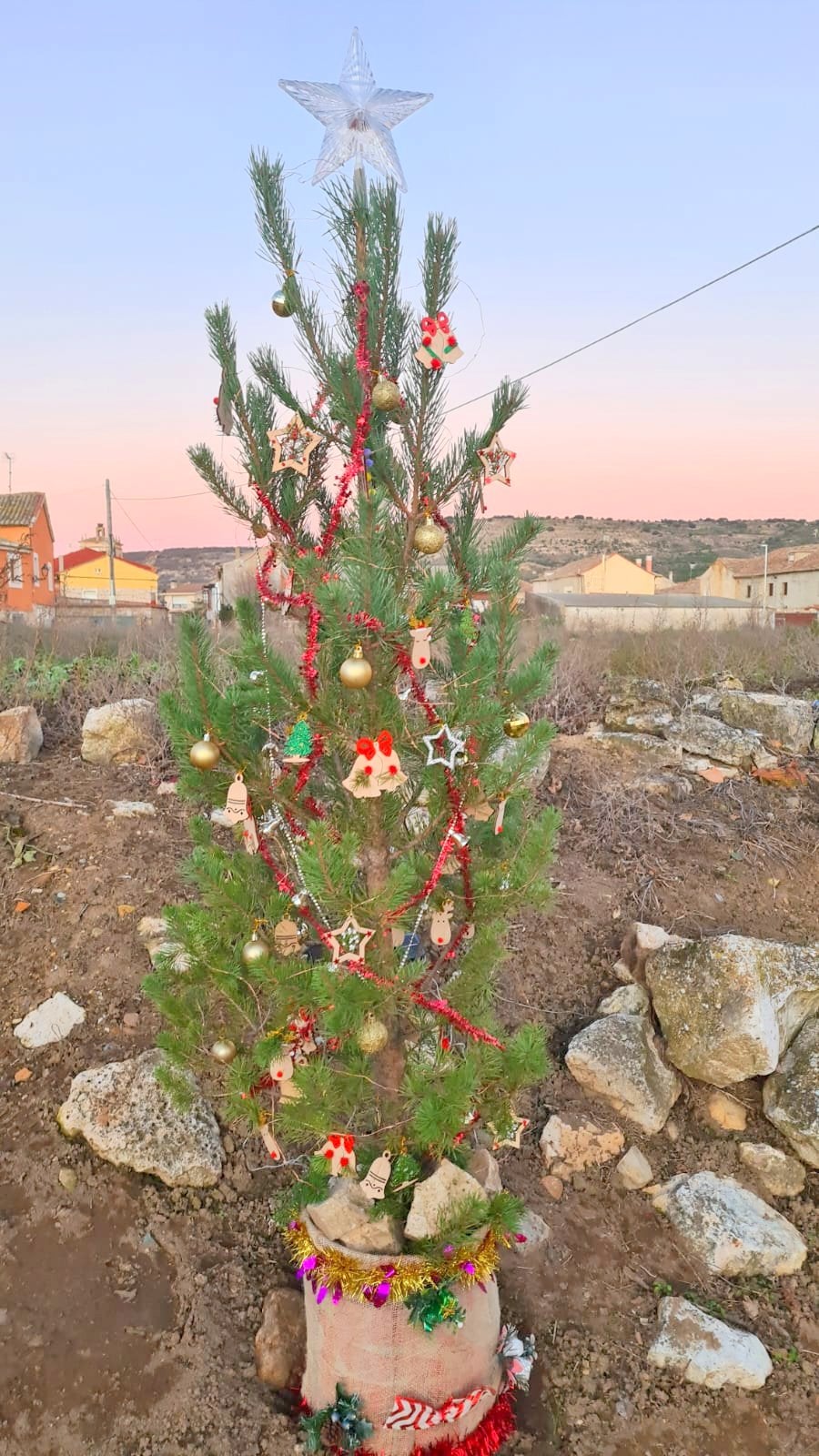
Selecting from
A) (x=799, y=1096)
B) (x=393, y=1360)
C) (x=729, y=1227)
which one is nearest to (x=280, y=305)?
(x=393, y=1360)

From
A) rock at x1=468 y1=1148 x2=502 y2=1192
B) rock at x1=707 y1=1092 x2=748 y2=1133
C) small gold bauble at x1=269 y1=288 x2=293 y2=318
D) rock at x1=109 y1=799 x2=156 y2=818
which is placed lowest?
rock at x1=707 y1=1092 x2=748 y2=1133

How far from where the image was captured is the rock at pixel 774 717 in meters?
6.00

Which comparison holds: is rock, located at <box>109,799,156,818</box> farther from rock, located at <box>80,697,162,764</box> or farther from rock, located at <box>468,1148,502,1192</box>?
rock, located at <box>468,1148,502,1192</box>

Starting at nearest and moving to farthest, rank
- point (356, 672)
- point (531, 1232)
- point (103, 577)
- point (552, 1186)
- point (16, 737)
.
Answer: point (356, 672) → point (531, 1232) → point (552, 1186) → point (16, 737) → point (103, 577)

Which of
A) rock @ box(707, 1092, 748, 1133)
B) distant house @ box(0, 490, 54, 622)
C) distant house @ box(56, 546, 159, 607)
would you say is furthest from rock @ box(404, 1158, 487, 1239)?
distant house @ box(56, 546, 159, 607)

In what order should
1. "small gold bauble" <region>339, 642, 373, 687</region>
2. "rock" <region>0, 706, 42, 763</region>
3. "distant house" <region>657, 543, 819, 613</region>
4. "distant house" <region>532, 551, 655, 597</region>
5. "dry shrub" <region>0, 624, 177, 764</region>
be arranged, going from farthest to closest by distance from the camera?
1. "distant house" <region>532, 551, 655, 597</region>
2. "distant house" <region>657, 543, 819, 613</region>
3. "dry shrub" <region>0, 624, 177, 764</region>
4. "rock" <region>0, 706, 42, 763</region>
5. "small gold bauble" <region>339, 642, 373, 687</region>

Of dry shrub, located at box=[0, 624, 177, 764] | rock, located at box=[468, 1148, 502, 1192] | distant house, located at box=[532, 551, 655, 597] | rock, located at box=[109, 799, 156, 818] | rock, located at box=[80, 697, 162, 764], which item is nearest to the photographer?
rock, located at box=[468, 1148, 502, 1192]

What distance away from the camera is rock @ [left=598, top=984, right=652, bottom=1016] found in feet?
12.4

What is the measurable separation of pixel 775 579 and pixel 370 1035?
41.5 meters

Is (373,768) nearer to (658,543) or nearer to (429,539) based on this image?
(429,539)

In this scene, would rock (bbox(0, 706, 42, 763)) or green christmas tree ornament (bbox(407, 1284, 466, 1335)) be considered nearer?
green christmas tree ornament (bbox(407, 1284, 466, 1335))

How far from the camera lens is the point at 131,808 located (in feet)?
15.4

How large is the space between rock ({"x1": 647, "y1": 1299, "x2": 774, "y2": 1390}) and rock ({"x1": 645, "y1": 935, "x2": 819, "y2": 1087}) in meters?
1.04

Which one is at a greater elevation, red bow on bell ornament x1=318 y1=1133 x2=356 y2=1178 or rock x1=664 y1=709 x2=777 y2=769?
rock x1=664 y1=709 x2=777 y2=769
